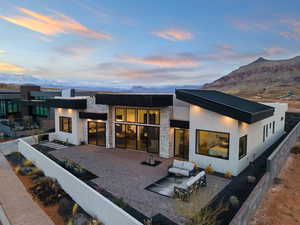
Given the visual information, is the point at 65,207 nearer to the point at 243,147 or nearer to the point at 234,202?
the point at 234,202

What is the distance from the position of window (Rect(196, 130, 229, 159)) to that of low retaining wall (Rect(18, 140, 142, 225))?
6766 mm

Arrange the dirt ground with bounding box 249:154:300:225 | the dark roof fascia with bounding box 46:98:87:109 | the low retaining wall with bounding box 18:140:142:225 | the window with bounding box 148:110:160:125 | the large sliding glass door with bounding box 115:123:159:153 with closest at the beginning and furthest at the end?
the low retaining wall with bounding box 18:140:142:225 → the dirt ground with bounding box 249:154:300:225 → the window with bounding box 148:110:160:125 → the large sliding glass door with bounding box 115:123:159:153 → the dark roof fascia with bounding box 46:98:87:109

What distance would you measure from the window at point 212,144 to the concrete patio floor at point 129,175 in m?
1.41

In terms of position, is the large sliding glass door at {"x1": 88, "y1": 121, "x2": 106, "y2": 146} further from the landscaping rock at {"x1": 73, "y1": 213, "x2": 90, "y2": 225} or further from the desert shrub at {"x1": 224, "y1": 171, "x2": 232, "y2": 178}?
the desert shrub at {"x1": 224, "y1": 171, "x2": 232, "y2": 178}

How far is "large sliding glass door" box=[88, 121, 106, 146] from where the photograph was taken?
1706 cm

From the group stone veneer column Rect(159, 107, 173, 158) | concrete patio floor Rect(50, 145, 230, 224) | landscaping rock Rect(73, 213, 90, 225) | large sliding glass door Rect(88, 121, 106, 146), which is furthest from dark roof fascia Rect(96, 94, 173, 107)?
landscaping rock Rect(73, 213, 90, 225)

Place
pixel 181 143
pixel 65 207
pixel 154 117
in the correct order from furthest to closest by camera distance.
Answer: pixel 154 117, pixel 181 143, pixel 65 207

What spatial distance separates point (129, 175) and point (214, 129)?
5.49 meters

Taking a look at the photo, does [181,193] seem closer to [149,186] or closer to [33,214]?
[149,186]

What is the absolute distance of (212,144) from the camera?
37.1 ft

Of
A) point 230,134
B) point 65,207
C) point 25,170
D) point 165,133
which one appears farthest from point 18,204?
point 230,134

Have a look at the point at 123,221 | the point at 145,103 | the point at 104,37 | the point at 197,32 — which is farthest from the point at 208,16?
the point at 123,221

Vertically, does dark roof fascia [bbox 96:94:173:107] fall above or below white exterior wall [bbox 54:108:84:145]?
above

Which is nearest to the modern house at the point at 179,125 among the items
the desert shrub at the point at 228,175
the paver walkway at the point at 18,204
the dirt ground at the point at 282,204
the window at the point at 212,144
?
the window at the point at 212,144
